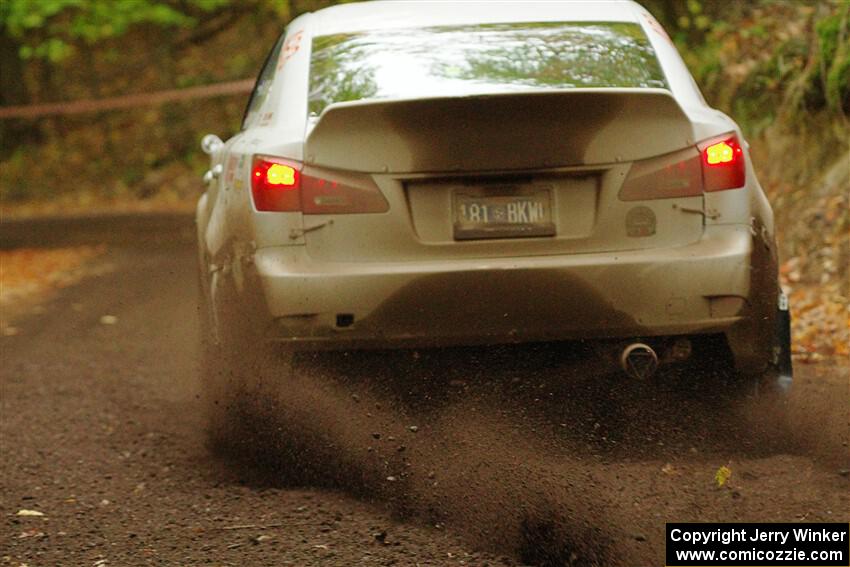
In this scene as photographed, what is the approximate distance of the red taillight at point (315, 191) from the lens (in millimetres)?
4785

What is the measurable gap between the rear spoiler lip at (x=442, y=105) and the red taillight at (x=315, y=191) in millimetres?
42

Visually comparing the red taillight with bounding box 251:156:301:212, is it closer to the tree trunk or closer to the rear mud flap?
the rear mud flap

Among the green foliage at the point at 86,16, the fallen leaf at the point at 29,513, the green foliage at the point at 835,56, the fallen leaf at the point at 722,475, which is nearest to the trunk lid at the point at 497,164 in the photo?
the fallen leaf at the point at 722,475

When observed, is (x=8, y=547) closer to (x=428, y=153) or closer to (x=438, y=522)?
(x=438, y=522)

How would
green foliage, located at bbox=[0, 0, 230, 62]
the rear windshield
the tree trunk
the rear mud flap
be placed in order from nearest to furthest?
the rear windshield < the rear mud flap < green foliage, located at bbox=[0, 0, 230, 62] < the tree trunk

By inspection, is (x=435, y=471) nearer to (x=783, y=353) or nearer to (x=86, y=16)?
(x=783, y=353)

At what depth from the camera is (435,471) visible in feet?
16.2

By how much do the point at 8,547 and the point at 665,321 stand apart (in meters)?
2.30

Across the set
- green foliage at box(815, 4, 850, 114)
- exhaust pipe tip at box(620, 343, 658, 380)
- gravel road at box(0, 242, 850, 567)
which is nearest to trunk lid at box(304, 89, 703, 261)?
exhaust pipe tip at box(620, 343, 658, 380)

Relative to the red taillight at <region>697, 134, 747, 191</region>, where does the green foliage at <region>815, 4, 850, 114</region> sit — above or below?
below

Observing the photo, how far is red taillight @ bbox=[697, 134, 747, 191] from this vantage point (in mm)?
4883

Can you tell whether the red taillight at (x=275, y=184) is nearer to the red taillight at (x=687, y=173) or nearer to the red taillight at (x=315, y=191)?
the red taillight at (x=315, y=191)

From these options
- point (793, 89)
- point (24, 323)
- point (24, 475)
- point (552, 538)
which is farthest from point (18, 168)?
point (552, 538)

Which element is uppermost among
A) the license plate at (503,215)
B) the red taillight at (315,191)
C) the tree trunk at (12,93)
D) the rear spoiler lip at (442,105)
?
the rear spoiler lip at (442,105)
